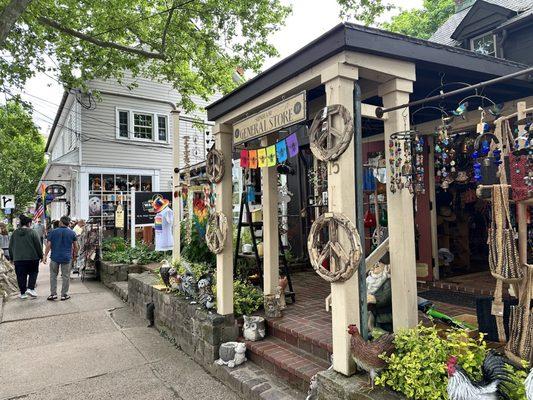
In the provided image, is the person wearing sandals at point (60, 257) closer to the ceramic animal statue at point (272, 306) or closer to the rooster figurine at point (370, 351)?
the ceramic animal statue at point (272, 306)

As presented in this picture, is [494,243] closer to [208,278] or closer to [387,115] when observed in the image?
[387,115]

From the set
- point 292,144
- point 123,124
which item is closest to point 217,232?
point 292,144

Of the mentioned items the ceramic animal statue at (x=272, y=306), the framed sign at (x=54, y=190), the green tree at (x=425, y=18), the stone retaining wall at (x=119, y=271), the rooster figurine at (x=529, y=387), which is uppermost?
the green tree at (x=425, y=18)

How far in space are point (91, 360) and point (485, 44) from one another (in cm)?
933

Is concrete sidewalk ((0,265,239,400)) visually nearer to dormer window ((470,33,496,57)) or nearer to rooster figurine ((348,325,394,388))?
rooster figurine ((348,325,394,388))

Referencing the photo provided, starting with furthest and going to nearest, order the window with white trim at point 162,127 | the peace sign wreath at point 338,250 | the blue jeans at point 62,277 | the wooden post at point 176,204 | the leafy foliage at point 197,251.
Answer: the window with white trim at point 162,127
the blue jeans at point 62,277
the leafy foliage at point 197,251
the wooden post at point 176,204
the peace sign wreath at point 338,250

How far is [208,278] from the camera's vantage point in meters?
4.96

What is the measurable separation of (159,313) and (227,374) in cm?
228

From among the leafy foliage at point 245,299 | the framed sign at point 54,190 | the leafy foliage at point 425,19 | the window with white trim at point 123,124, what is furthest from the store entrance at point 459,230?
the leafy foliage at point 425,19

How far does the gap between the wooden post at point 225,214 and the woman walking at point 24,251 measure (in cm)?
532

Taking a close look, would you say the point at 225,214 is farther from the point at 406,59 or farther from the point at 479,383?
the point at 479,383

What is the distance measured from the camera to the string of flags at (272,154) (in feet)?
11.5

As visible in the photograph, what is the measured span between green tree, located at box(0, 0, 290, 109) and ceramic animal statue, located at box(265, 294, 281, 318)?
26.2 ft

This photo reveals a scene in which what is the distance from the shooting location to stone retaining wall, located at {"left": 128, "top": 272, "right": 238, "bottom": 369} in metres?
4.25
